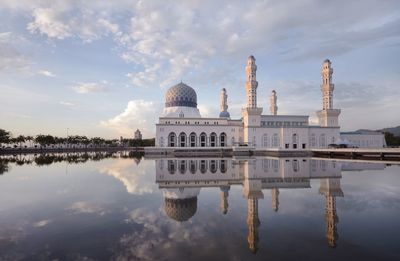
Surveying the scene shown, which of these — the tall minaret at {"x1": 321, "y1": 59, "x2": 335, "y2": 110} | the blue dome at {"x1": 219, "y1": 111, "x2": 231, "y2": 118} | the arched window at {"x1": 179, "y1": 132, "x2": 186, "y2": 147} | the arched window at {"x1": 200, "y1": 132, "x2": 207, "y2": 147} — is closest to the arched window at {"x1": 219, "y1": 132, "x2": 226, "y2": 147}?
the arched window at {"x1": 200, "y1": 132, "x2": 207, "y2": 147}

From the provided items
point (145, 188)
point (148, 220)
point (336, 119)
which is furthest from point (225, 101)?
point (148, 220)

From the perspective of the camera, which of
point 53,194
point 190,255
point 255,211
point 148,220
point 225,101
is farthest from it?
point 225,101

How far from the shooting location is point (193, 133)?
48.6 metres

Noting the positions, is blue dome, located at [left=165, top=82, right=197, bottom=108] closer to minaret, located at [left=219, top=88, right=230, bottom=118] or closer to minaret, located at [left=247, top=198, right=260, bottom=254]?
minaret, located at [left=219, top=88, right=230, bottom=118]

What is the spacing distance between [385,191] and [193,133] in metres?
38.5

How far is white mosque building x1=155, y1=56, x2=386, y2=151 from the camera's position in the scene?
48.0 meters

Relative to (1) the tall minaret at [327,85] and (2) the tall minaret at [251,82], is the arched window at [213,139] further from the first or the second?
(1) the tall minaret at [327,85]

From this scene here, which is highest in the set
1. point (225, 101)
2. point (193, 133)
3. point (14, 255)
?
point (225, 101)

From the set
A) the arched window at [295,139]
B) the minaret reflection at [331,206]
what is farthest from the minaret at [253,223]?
the arched window at [295,139]

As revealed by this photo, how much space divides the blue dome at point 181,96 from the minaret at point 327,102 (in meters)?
24.0

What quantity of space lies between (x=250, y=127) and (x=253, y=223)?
4235cm

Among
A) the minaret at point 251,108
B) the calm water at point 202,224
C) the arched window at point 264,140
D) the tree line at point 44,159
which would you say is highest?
the minaret at point 251,108

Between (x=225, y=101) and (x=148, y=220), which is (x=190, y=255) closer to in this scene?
(x=148, y=220)

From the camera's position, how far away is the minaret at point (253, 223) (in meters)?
5.38
